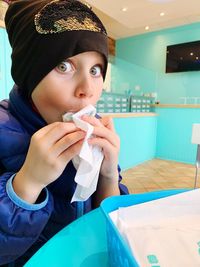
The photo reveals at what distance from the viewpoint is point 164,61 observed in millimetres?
3979

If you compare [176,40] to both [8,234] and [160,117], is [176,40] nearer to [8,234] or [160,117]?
[160,117]

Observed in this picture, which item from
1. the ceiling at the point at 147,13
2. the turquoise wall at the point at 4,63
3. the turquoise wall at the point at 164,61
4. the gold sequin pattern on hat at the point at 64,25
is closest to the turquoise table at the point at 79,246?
the gold sequin pattern on hat at the point at 64,25

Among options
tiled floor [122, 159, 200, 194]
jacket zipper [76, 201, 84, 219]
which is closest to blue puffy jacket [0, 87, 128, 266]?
jacket zipper [76, 201, 84, 219]

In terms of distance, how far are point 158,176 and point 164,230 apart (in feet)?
7.66

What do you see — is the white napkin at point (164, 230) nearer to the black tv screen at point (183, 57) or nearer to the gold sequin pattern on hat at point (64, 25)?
the gold sequin pattern on hat at point (64, 25)

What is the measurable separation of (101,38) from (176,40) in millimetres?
3999

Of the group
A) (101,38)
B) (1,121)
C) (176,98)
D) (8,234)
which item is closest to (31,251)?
(8,234)

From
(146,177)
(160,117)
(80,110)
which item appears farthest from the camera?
(160,117)

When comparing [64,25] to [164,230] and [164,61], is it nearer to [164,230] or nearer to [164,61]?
[164,230]

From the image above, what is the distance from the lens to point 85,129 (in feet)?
1.08

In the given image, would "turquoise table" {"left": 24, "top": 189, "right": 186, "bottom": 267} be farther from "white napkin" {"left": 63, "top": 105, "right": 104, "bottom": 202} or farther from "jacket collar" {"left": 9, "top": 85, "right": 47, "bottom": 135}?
"jacket collar" {"left": 9, "top": 85, "right": 47, "bottom": 135}

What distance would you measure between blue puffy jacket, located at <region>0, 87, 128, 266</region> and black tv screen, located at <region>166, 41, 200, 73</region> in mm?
3742

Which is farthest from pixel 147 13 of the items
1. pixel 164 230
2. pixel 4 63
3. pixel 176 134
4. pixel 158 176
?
pixel 164 230

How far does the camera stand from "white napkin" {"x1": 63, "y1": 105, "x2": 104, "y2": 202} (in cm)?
33
